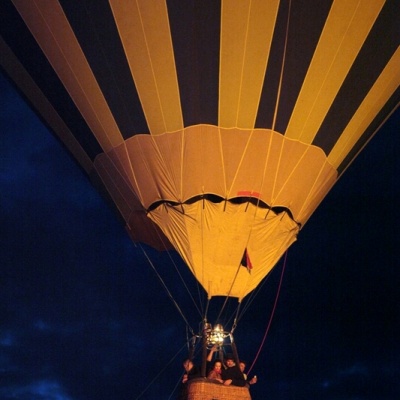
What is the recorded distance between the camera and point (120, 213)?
17.8 ft

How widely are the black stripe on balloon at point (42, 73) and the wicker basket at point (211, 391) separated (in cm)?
246

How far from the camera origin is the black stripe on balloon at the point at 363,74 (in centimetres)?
410

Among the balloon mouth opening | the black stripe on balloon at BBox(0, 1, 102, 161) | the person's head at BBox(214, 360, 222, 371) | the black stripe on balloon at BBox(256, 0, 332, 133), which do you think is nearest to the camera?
the person's head at BBox(214, 360, 222, 371)

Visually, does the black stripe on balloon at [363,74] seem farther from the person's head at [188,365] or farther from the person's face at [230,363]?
the person's head at [188,365]

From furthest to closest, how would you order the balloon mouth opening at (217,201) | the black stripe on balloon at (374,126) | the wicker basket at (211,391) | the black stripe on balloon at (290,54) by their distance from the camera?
the black stripe on balloon at (374,126)
the balloon mouth opening at (217,201)
the black stripe on balloon at (290,54)
the wicker basket at (211,391)

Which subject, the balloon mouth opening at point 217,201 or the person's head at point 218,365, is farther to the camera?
the balloon mouth opening at point 217,201

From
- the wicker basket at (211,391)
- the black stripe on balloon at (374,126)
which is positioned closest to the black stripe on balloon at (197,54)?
the black stripe on balloon at (374,126)

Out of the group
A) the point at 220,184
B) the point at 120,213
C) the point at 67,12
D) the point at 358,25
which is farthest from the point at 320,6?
the point at 120,213

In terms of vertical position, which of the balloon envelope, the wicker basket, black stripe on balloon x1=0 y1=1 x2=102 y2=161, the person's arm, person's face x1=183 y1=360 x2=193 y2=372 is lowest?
the wicker basket

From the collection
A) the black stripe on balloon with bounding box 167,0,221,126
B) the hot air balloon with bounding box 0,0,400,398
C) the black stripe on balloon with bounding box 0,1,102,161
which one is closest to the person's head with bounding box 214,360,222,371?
the hot air balloon with bounding box 0,0,400,398

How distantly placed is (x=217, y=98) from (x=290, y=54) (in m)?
0.72

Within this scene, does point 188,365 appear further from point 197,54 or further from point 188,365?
point 197,54

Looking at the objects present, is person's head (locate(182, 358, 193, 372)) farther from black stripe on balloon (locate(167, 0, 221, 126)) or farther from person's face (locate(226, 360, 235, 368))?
black stripe on balloon (locate(167, 0, 221, 126))

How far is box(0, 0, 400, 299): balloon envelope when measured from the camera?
4.05 metres
